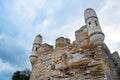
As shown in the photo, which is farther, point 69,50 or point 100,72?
point 69,50

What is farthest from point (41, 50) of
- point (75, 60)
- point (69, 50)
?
point (75, 60)

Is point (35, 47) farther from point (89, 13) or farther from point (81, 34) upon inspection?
point (89, 13)

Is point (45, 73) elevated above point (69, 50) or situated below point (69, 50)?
below

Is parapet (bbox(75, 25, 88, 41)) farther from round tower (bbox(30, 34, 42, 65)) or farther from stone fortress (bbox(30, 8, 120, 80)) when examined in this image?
round tower (bbox(30, 34, 42, 65))

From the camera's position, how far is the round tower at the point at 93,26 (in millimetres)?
3982

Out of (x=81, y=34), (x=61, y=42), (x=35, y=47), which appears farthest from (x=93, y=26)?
(x=35, y=47)

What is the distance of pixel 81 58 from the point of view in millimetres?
4137

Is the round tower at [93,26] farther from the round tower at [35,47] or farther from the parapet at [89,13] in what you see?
the round tower at [35,47]

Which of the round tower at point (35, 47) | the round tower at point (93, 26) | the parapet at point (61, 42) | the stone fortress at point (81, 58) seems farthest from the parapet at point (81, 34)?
the round tower at point (35, 47)

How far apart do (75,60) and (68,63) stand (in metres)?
0.27

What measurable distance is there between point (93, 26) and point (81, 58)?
107 cm

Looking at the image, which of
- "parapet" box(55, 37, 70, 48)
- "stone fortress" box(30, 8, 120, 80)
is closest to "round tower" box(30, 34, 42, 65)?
"stone fortress" box(30, 8, 120, 80)

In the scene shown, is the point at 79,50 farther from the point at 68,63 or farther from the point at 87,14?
the point at 87,14

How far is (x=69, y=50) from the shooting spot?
4.62m
